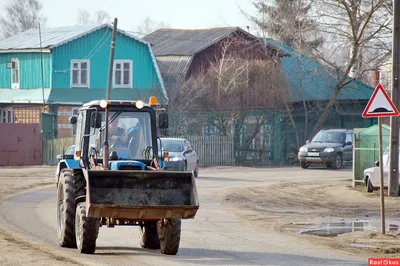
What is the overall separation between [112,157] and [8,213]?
658 cm

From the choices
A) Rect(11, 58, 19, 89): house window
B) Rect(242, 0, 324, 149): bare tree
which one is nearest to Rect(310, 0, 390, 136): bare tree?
Rect(242, 0, 324, 149): bare tree

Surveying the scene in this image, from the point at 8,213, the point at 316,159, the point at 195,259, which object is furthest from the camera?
the point at 316,159

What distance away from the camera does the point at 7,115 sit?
5456 cm

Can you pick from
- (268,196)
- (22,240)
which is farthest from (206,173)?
(22,240)

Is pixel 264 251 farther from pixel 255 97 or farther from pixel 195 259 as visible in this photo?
pixel 255 97

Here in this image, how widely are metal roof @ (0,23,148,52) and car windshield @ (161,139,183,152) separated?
Answer: 1889 centimetres

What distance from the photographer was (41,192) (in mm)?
27906

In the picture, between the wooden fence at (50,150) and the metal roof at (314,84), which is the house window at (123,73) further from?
the metal roof at (314,84)

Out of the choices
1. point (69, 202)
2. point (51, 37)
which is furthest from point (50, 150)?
point (69, 202)

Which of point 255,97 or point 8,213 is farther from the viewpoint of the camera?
point 255,97

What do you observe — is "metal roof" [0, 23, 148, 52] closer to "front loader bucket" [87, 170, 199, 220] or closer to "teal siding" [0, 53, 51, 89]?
"teal siding" [0, 53, 51, 89]

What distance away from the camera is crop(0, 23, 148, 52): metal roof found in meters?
52.9

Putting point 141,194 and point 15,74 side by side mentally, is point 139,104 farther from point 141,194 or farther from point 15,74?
point 15,74

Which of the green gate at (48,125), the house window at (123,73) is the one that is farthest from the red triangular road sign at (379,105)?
the house window at (123,73)
